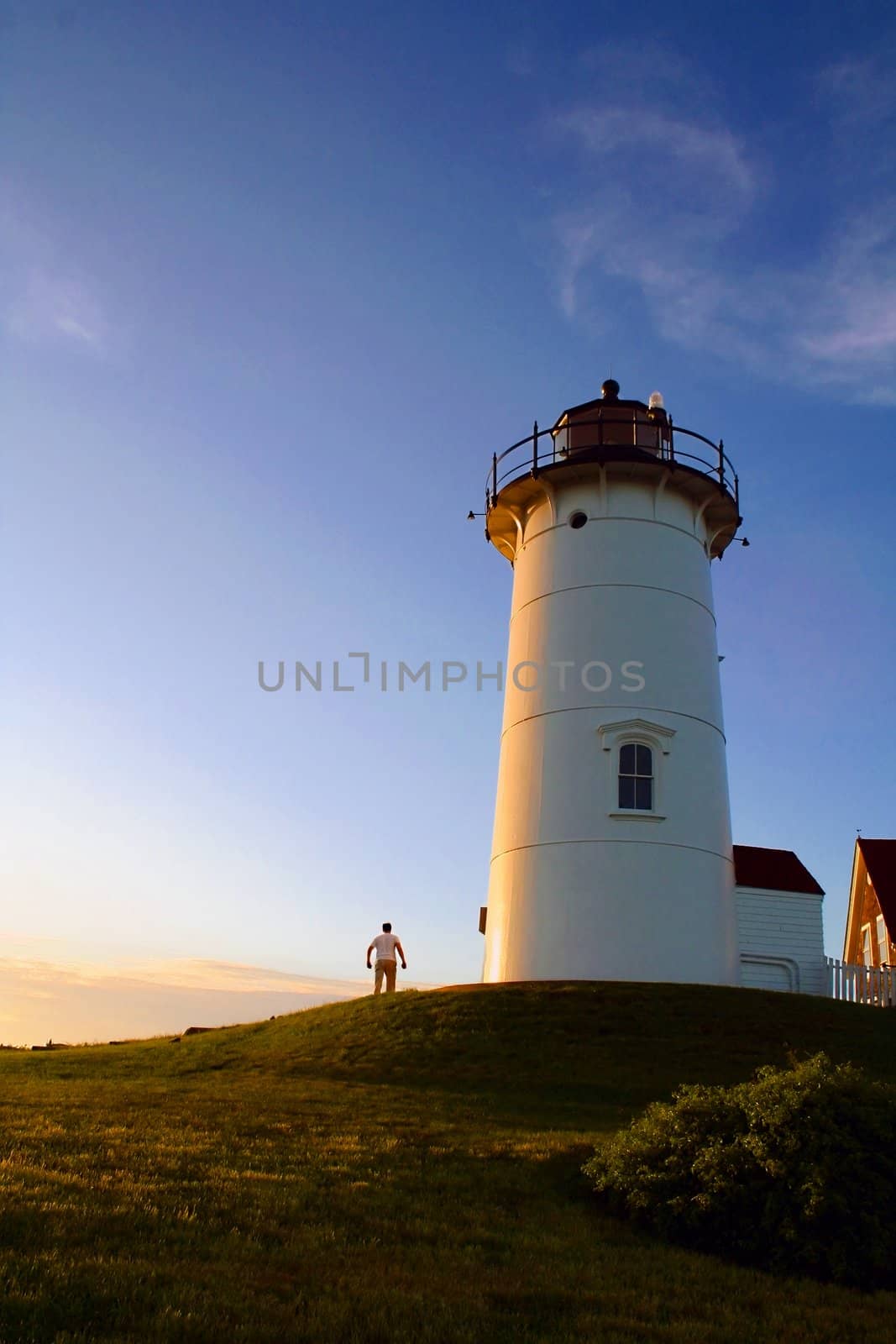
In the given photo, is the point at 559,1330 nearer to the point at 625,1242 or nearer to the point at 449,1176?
the point at 625,1242

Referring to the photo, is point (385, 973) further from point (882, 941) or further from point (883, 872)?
point (883, 872)

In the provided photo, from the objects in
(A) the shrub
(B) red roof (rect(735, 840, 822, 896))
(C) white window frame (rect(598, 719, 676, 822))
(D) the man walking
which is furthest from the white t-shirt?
(A) the shrub

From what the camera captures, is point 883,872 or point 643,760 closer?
point 643,760

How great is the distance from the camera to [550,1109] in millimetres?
13633

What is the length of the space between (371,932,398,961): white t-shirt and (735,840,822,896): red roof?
902cm

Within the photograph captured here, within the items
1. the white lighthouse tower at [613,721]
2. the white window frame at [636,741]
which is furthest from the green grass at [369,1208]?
the white window frame at [636,741]

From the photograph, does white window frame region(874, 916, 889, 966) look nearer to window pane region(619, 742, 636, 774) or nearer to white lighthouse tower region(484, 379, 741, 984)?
white lighthouse tower region(484, 379, 741, 984)

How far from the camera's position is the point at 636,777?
864 inches

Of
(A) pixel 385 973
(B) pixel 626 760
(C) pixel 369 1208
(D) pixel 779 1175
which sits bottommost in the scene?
(C) pixel 369 1208

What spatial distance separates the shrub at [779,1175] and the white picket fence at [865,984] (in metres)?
15.9

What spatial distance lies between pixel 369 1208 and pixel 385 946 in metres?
15.2

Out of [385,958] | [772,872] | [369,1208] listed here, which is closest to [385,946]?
[385,958]

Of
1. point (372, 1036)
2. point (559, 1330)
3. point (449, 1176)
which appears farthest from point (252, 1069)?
point (559, 1330)

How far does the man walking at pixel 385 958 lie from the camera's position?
2295 cm
